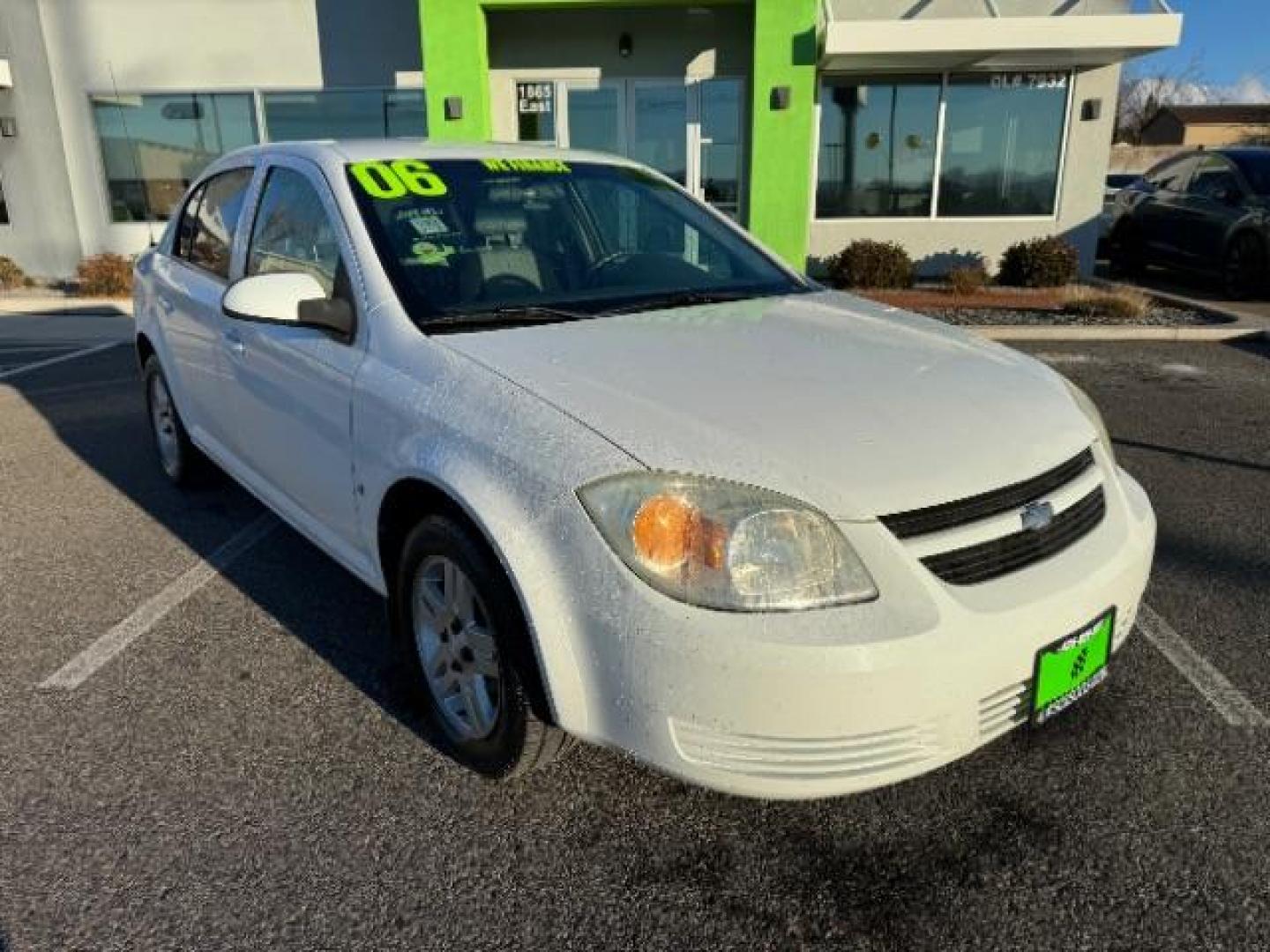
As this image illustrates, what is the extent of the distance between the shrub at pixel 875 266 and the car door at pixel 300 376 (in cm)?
878

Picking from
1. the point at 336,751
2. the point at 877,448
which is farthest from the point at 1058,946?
the point at 336,751

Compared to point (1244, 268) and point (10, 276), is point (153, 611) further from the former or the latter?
point (1244, 268)

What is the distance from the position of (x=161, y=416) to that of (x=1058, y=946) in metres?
4.67

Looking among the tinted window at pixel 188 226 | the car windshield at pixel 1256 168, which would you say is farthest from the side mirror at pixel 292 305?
the car windshield at pixel 1256 168

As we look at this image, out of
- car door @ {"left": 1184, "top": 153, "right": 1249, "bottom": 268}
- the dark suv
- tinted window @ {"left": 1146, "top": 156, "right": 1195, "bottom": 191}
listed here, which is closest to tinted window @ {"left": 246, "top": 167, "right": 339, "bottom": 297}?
the dark suv

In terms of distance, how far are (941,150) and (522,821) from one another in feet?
39.6

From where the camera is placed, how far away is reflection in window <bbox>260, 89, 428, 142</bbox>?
12.6m

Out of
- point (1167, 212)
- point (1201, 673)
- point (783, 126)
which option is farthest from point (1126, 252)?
point (1201, 673)

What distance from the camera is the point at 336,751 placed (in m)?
2.63

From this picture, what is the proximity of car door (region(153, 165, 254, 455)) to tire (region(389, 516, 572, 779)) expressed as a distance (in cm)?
166

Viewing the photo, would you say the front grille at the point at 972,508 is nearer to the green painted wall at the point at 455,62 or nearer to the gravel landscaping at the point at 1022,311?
the gravel landscaping at the point at 1022,311

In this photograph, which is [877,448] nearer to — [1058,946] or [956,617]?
[956,617]

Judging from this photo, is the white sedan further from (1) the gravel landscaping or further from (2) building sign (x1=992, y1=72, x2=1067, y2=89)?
(2) building sign (x1=992, y1=72, x2=1067, y2=89)

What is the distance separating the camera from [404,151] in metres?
3.26
